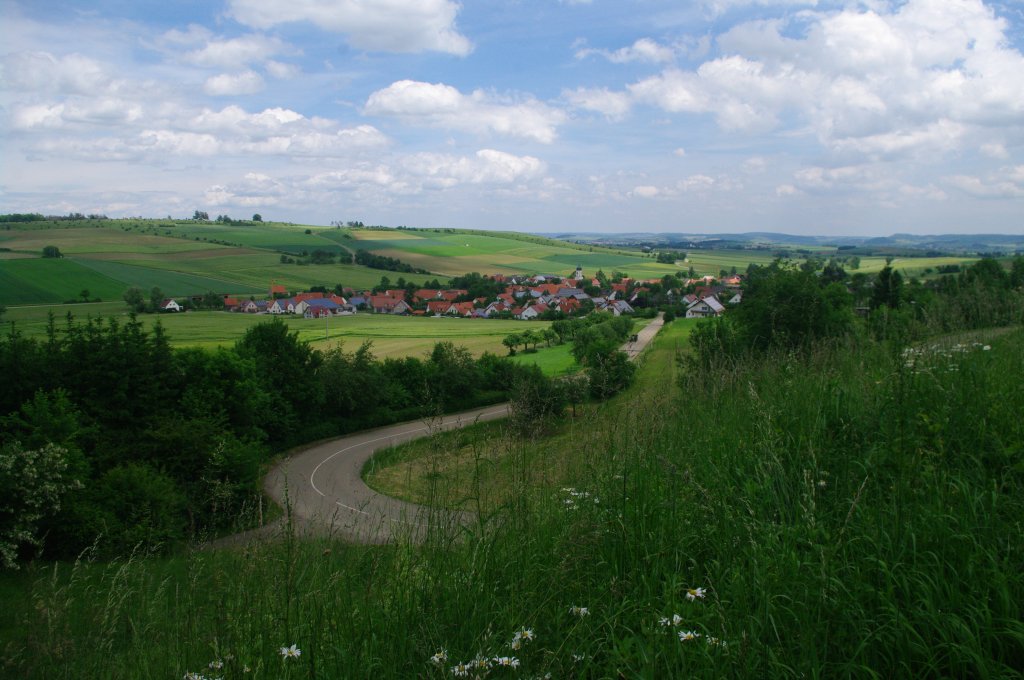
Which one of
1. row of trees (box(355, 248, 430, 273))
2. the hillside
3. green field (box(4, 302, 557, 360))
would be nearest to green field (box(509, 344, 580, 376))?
green field (box(4, 302, 557, 360))

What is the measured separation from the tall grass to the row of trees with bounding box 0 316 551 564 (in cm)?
658

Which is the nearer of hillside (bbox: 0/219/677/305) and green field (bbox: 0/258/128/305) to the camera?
green field (bbox: 0/258/128/305)

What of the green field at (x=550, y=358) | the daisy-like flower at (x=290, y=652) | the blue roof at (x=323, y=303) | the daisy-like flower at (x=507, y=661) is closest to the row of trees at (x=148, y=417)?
the green field at (x=550, y=358)

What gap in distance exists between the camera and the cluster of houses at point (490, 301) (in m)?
63.8

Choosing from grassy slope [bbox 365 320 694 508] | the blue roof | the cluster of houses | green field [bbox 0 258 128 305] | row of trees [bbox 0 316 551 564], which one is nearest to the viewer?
grassy slope [bbox 365 320 694 508]

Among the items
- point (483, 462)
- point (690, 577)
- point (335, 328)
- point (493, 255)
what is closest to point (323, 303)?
point (335, 328)

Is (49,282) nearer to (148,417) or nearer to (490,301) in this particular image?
(148,417)

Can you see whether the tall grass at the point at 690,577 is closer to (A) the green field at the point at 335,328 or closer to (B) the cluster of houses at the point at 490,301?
(A) the green field at the point at 335,328

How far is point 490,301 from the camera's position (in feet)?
267

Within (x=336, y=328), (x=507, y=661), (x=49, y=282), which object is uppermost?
(x=507, y=661)

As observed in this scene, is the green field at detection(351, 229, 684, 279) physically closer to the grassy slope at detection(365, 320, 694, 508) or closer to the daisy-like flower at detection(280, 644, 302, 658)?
the grassy slope at detection(365, 320, 694, 508)

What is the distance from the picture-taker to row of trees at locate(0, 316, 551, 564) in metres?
17.8

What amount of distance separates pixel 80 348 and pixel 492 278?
72.1 metres

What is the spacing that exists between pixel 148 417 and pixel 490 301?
5756cm
